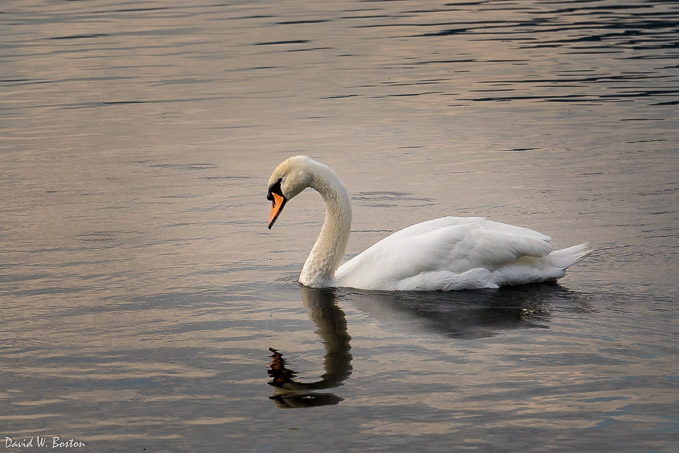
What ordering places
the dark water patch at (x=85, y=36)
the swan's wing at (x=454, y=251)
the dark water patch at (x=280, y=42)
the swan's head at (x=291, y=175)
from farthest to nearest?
the dark water patch at (x=85, y=36)
the dark water patch at (x=280, y=42)
the swan's head at (x=291, y=175)
the swan's wing at (x=454, y=251)

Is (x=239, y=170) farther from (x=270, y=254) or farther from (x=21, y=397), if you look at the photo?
(x=21, y=397)

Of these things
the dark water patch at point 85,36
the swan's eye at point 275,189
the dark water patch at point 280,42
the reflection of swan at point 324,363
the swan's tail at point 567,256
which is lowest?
the reflection of swan at point 324,363

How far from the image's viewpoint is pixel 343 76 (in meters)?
25.3

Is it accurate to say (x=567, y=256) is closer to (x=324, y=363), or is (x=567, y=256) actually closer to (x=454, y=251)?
(x=454, y=251)

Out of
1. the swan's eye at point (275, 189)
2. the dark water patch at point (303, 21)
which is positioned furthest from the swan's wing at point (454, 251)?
the dark water patch at point (303, 21)

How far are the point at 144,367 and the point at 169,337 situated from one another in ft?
2.46

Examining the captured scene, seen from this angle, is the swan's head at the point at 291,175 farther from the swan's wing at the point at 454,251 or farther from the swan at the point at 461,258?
the swan's wing at the point at 454,251

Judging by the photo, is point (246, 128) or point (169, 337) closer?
point (169, 337)

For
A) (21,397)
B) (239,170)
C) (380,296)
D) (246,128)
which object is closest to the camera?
(21,397)

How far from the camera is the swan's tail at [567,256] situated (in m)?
9.74

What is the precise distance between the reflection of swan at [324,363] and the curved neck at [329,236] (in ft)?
0.77

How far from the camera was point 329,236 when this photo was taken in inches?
409

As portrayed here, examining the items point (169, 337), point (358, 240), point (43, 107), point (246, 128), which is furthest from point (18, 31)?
point (169, 337)

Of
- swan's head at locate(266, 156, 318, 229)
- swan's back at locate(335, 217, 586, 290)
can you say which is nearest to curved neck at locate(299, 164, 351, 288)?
swan's head at locate(266, 156, 318, 229)
